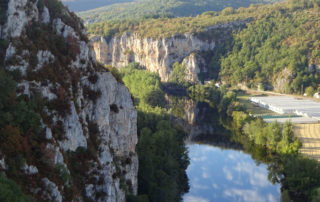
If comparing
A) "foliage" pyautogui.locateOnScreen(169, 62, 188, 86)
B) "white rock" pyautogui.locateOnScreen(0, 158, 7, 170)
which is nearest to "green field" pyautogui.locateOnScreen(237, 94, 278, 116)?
"foliage" pyautogui.locateOnScreen(169, 62, 188, 86)

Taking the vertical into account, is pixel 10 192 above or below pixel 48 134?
below

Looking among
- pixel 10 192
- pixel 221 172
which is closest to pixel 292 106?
pixel 221 172

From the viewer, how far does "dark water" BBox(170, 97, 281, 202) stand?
148ft

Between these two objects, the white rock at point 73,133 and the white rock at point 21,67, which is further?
the white rock at point 73,133

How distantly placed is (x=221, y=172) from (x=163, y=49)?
90.5 meters

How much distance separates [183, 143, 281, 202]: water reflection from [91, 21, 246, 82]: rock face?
75.5 meters

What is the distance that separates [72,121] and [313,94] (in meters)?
94.0

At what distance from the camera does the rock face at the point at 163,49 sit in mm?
138125

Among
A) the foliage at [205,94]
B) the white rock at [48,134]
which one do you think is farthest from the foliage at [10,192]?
the foliage at [205,94]

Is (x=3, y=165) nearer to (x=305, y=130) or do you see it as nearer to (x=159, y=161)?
(x=159, y=161)

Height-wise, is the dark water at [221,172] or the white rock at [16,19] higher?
the white rock at [16,19]

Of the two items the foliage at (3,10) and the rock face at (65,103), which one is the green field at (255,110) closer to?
the rock face at (65,103)

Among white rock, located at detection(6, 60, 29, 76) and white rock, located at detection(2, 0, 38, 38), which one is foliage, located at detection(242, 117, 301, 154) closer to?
white rock, located at detection(6, 60, 29, 76)

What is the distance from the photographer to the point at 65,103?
2359 cm
